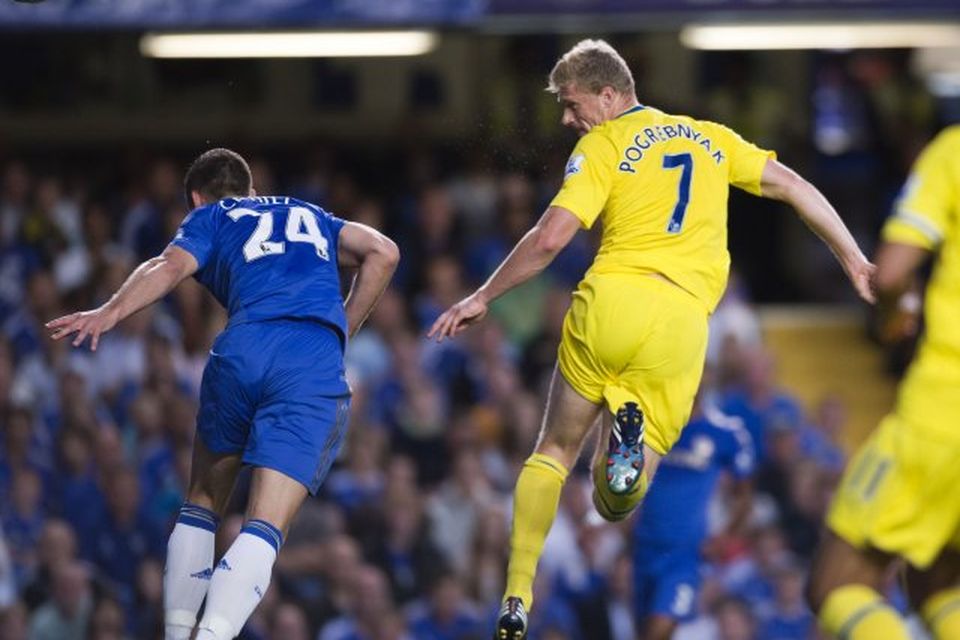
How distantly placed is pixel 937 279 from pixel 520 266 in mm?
2308

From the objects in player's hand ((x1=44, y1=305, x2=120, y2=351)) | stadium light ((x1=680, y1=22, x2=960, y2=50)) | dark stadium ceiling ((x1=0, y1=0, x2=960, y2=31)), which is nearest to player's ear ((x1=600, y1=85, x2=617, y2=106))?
player's hand ((x1=44, y1=305, x2=120, y2=351))

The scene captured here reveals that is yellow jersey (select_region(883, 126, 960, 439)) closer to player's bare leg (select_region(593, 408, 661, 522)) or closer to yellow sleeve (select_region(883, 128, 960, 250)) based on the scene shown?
yellow sleeve (select_region(883, 128, 960, 250))

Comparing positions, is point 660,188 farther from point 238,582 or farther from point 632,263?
point 238,582

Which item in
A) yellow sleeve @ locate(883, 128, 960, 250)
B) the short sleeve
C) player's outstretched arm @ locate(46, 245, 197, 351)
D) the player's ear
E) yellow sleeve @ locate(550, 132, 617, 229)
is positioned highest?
yellow sleeve @ locate(883, 128, 960, 250)

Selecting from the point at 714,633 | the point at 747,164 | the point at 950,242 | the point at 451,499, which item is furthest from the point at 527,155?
the point at 950,242

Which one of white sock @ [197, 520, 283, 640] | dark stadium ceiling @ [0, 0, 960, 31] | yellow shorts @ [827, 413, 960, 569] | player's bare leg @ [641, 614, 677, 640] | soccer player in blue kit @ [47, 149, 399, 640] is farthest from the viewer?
dark stadium ceiling @ [0, 0, 960, 31]

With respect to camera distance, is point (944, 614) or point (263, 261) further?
point (263, 261)

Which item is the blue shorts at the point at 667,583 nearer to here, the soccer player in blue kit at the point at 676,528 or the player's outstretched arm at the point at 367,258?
the soccer player in blue kit at the point at 676,528

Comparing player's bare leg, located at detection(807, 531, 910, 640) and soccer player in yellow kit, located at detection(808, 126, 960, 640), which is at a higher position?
soccer player in yellow kit, located at detection(808, 126, 960, 640)

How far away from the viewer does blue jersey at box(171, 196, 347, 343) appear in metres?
8.50

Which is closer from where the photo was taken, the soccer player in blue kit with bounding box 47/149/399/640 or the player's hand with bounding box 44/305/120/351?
the player's hand with bounding box 44/305/120/351

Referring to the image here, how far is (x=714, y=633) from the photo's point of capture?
1374cm

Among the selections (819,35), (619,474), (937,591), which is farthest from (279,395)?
(819,35)

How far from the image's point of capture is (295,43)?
16203 millimetres
